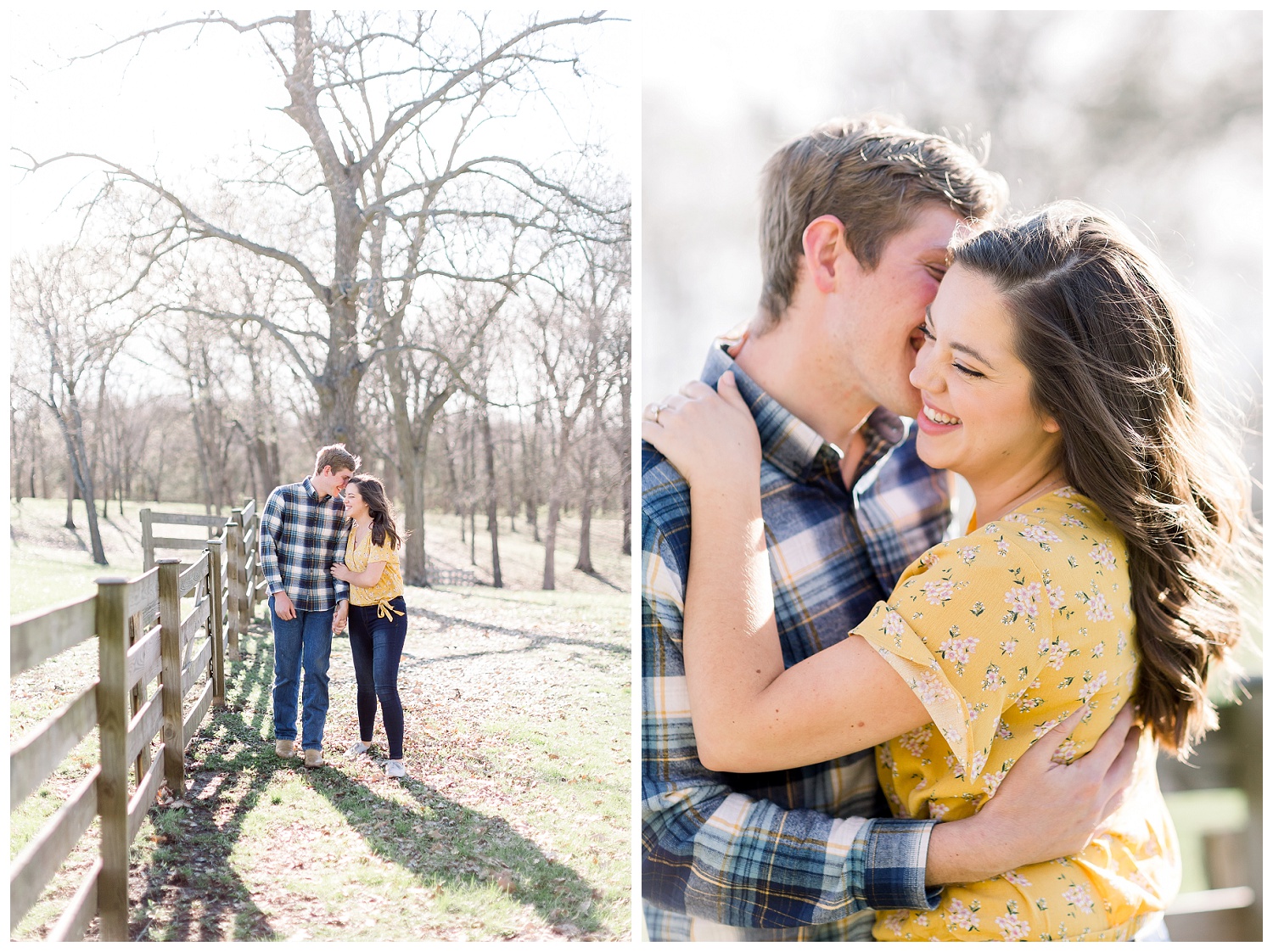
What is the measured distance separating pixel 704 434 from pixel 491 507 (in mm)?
662

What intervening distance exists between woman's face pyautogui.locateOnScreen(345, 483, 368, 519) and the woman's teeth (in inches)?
46.3

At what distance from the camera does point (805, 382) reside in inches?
66.1

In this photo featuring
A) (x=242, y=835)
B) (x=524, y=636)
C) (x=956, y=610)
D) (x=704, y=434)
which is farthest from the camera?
(x=524, y=636)

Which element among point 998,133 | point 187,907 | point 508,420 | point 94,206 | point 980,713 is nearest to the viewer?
point 980,713

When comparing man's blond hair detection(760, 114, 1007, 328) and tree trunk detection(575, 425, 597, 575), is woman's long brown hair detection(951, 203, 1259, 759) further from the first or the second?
tree trunk detection(575, 425, 597, 575)

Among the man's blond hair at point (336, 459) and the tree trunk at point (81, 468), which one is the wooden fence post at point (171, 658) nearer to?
the tree trunk at point (81, 468)

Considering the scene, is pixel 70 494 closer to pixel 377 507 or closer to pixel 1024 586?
pixel 377 507

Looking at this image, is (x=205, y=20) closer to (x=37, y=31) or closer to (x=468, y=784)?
(x=37, y=31)

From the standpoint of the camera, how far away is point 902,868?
4.45ft

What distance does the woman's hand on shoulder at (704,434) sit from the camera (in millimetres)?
1463

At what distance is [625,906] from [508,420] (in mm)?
1097

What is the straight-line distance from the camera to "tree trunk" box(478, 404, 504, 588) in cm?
194

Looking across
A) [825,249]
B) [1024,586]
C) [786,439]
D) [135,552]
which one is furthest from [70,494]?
[1024,586]

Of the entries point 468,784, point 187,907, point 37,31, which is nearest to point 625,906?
point 468,784
